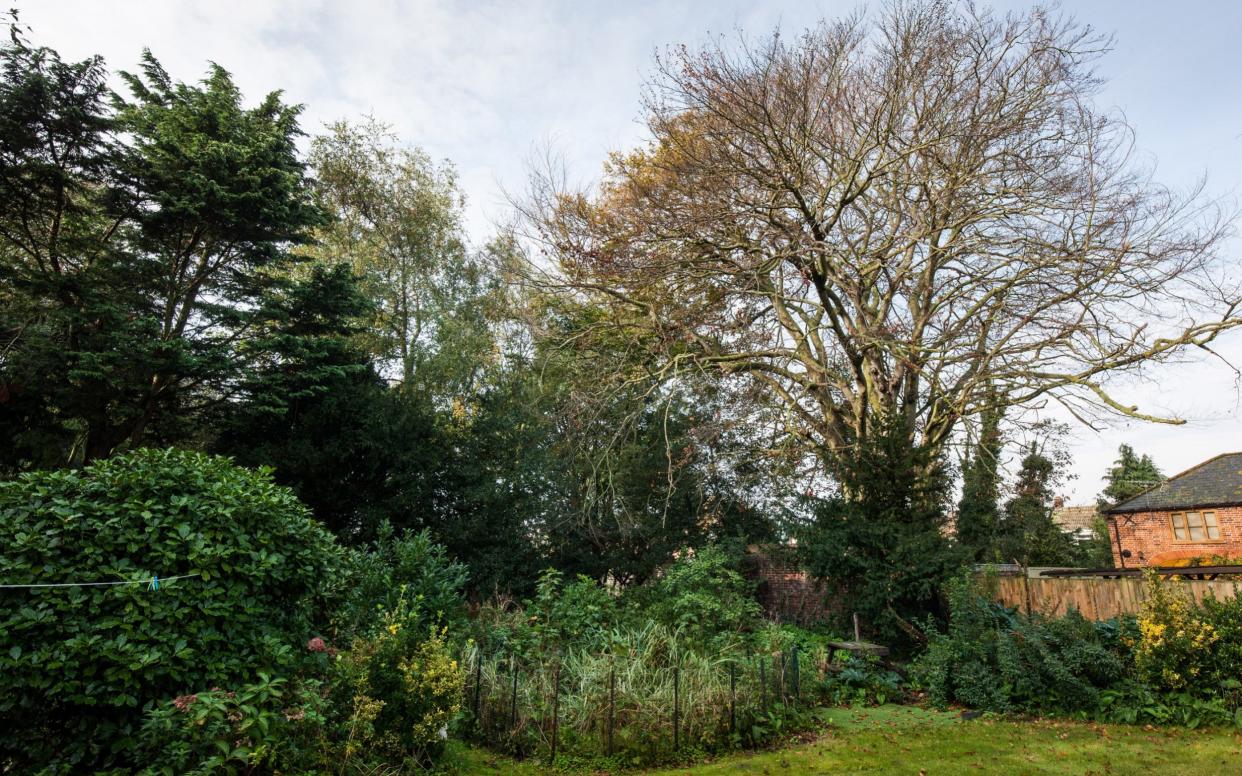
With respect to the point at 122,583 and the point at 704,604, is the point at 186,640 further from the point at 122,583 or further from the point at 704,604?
the point at 704,604

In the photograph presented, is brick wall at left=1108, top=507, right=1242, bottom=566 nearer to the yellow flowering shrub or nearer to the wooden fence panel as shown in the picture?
the wooden fence panel

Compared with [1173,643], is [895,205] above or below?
above

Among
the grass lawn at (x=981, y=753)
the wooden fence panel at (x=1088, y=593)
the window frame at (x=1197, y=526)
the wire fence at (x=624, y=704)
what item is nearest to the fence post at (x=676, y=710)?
the wire fence at (x=624, y=704)

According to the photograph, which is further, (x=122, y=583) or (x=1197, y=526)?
(x=1197, y=526)

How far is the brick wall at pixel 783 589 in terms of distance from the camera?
12406 millimetres

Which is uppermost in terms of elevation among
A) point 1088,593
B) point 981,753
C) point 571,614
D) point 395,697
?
point 1088,593

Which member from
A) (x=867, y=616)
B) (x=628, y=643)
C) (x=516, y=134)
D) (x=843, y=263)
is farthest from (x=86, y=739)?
(x=843, y=263)

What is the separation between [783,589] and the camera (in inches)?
560

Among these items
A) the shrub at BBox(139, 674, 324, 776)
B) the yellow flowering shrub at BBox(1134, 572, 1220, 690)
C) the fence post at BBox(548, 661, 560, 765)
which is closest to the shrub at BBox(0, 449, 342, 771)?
the shrub at BBox(139, 674, 324, 776)

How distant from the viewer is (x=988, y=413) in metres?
10.9

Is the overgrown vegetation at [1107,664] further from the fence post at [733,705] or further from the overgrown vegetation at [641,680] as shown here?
the fence post at [733,705]

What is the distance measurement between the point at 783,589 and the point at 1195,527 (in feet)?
51.5

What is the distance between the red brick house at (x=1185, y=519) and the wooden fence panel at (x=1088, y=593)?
12762 mm

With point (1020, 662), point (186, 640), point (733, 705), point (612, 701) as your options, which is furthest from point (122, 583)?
point (1020, 662)
